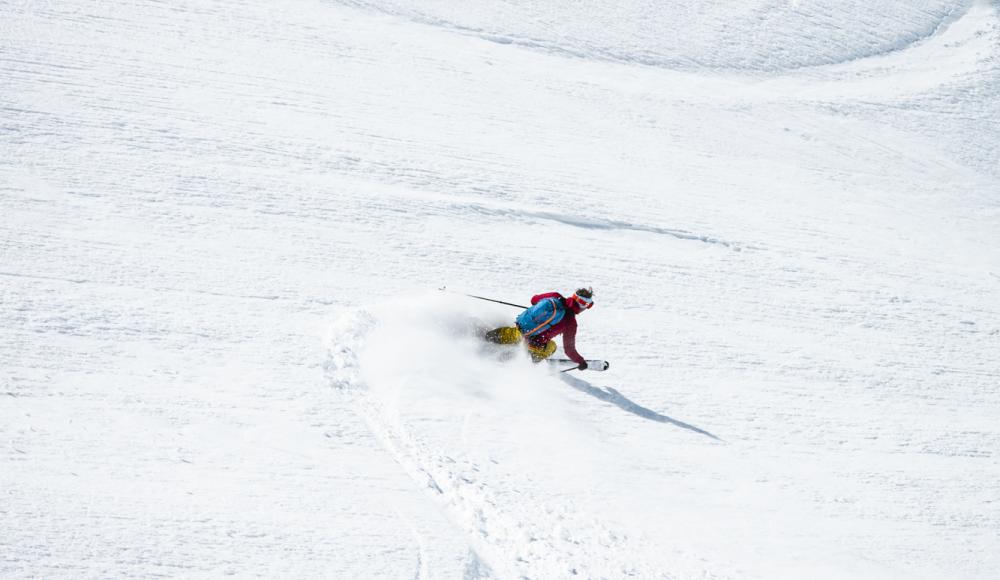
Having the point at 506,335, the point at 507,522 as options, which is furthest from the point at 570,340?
the point at 507,522

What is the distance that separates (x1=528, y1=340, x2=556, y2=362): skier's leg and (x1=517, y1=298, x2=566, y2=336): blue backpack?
7.8 inches

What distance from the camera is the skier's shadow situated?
9297 mm

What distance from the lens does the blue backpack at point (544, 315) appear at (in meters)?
9.20

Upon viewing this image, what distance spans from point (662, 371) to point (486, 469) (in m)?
3.52

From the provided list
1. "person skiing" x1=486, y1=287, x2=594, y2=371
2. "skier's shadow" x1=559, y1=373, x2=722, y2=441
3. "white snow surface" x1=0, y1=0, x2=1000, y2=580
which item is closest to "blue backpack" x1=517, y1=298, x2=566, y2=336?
"person skiing" x1=486, y1=287, x2=594, y2=371

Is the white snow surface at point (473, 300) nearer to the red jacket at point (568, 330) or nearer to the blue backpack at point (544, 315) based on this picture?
the red jacket at point (568, 330)

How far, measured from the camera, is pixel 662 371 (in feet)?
33.4

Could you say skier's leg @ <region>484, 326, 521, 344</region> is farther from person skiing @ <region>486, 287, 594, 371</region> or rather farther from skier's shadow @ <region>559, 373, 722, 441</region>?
skier's shadow @ <region>559, 373, 722, 441</region>

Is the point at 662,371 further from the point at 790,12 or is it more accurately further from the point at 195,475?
the point at 790,12

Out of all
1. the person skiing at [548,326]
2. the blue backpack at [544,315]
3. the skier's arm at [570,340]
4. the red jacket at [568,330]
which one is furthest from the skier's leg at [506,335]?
the skier's arm at [570,340]

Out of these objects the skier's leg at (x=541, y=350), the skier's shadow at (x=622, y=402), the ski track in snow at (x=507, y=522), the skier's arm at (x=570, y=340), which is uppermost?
the skier's arm at (x=570, y=340)

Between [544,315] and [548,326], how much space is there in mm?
146

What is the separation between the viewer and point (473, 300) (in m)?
10.2

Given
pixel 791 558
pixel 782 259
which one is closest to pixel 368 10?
pixel 782 259
